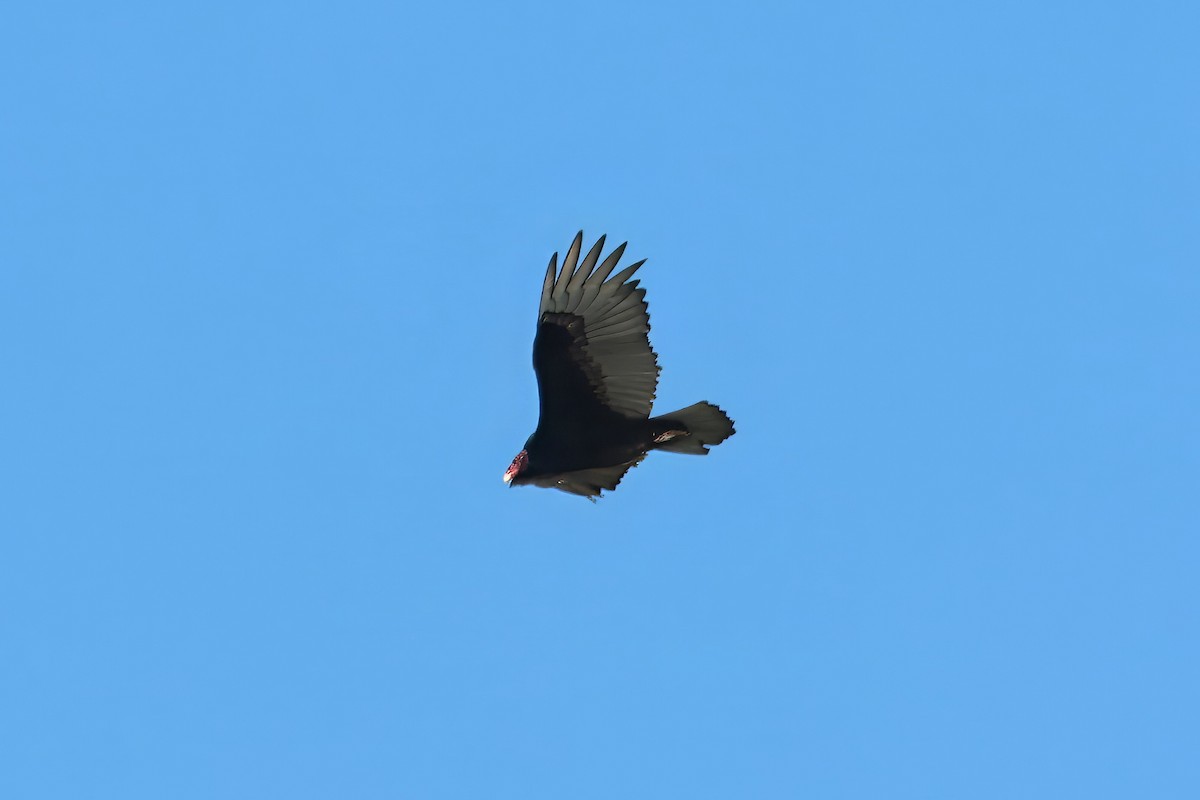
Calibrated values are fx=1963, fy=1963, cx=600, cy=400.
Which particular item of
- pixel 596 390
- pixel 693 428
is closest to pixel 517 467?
pixel 596 390

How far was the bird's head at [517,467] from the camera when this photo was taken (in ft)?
59.9

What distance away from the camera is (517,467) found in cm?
1831

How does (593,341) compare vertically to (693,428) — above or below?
above

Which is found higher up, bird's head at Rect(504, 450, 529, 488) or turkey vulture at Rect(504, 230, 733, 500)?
turkey vulture at Rect(504, 230, 733, 500)

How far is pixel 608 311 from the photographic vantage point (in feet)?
58.2

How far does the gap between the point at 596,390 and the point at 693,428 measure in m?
1.03

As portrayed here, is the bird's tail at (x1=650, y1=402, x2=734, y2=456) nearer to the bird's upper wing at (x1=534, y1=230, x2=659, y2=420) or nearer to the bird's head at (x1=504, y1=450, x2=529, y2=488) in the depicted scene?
the bird's upper wing at (x1=534, y1=230, x2=659, y2=420)

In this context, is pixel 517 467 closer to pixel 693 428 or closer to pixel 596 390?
pixel 596 390

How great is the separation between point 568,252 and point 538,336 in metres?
0.86

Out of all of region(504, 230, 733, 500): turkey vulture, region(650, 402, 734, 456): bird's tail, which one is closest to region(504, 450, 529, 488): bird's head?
region(504, 230, 733, 500): turkey vulture

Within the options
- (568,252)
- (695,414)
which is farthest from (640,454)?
(568,252)

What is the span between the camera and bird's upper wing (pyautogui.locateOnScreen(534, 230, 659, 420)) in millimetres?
17625

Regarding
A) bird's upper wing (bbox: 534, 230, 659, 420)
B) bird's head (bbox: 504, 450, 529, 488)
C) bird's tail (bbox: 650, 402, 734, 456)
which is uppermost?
bird's upper wing (bbox: 534, 230, 659, 420)

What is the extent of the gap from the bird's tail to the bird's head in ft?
4.02
